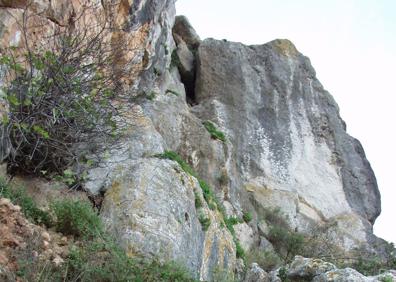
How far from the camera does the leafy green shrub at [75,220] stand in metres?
7.84

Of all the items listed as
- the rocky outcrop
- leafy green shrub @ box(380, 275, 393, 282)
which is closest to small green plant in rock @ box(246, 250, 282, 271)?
the rocky outcrop

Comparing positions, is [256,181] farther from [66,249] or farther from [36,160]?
[66,249]

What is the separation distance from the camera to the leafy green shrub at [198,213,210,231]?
10.9 metres

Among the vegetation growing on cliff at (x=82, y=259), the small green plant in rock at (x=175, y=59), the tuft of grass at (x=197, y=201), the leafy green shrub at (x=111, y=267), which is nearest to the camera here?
the vegetation growing on cliff at (x=82, y=259)

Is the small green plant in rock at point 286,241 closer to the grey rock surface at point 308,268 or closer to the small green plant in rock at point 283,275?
the small green plant in rock at point 283,275

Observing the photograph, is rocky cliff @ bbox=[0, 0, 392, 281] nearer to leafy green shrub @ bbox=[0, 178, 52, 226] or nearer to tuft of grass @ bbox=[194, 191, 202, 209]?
tuft of grass @ bbox=[194, 191, 202, 209]

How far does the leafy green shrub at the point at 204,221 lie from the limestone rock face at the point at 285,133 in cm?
1062

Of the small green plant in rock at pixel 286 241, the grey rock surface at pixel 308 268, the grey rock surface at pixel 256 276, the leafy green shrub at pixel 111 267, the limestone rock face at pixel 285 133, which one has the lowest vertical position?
the leafy green shrub at pixel 111 267

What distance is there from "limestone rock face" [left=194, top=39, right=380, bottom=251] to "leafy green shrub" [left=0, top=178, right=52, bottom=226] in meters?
14.2

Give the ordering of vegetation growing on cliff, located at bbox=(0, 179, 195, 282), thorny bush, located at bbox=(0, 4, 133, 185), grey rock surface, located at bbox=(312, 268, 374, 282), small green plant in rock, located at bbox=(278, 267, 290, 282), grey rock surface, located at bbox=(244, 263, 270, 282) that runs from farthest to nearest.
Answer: grey rock surface, located at bbox=(244, 263, 270, 282)
small green plant in rock, located at bbox=(278, 267, 290, 282)
grey rock surface, located at bbox=(312, 268, 374, 282)
thorny bush, located at bbox=(0, 4, 133, 185)
vegetation growing on cliff, located at bbox=(0, 179, 195, 282)

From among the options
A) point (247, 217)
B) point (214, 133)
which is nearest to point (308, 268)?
point (247, 217)

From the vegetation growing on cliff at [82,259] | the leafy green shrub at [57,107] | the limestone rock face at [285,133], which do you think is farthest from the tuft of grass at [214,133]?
the vegetation growing on cliff at [82,259]

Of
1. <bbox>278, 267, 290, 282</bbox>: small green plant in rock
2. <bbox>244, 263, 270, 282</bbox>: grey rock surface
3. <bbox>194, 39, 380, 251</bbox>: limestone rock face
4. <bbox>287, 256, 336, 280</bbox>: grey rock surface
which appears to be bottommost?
<bbox>244, 263, 270, 282</bbox>: grey rock surface

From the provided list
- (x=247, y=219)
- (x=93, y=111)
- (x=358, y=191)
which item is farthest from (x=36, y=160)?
(x=358, y=191)
